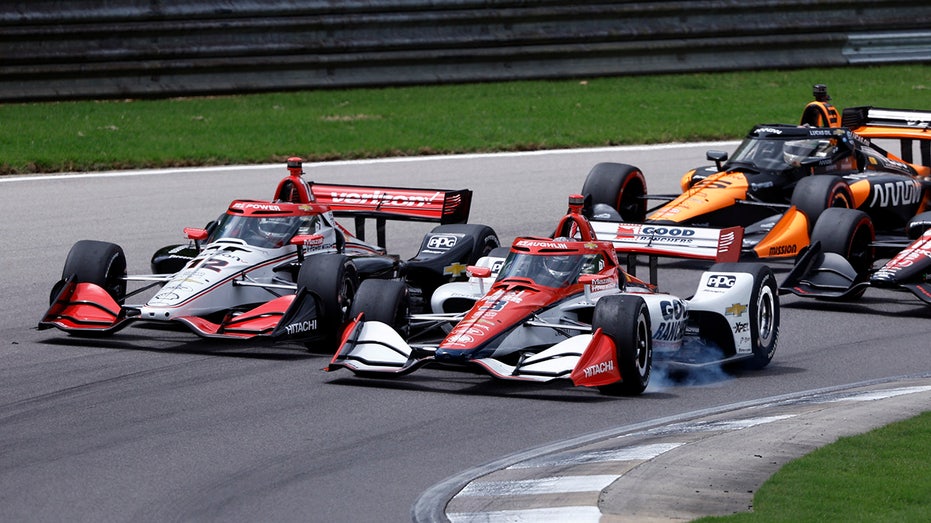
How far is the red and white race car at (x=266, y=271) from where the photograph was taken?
472 inches

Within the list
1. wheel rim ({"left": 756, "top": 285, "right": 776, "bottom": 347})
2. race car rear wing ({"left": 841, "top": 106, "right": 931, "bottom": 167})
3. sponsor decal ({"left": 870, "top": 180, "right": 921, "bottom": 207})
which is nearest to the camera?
wheel rim ({"left": 756, "top": 285, "right": 776, "bottom": 347})

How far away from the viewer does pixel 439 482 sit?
27.6ft

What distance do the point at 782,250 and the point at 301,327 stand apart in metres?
6.14

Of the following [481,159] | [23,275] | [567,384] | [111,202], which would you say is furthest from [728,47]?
[567,384]

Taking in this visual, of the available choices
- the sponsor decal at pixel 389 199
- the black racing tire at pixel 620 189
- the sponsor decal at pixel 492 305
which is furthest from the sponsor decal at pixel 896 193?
the sponsor decal at pixel 492 305

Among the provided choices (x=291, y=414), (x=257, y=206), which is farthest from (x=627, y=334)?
(x=257, y=206)

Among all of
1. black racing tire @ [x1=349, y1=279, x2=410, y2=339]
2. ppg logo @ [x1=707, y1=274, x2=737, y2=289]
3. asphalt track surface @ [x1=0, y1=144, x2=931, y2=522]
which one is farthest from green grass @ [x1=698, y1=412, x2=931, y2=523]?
black racing tire @ [x1=349, y1=279, x2=410, y2=339]

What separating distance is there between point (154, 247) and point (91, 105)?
862 cm

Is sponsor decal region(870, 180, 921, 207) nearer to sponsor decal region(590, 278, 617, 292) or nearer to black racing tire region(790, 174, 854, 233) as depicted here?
black racing tire region(790, 174, 854, 233)

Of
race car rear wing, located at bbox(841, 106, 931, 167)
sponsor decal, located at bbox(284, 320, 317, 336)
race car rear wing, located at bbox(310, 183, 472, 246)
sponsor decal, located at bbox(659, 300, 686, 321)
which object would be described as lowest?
sponsor decal, located at bbox(284, 320, 317, 336)

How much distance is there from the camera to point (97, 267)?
42.0 feet

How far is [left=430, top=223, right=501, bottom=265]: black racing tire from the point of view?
46.1 ft

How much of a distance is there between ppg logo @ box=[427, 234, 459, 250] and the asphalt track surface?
2080 millimetres

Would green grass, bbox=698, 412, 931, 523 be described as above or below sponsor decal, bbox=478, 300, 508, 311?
below
